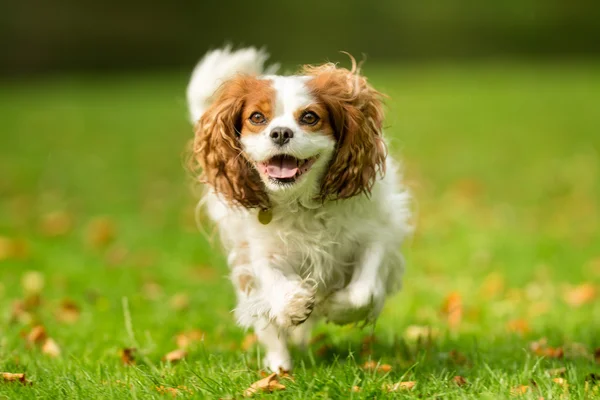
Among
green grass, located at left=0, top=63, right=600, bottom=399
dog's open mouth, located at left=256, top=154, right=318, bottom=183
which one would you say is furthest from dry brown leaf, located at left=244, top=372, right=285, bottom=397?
dog's open mouth, located at left=256, top=154, right=318, bottom=183

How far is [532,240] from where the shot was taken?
6.88 m

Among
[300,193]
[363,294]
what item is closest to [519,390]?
[363,294]

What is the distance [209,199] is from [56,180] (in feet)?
20.0

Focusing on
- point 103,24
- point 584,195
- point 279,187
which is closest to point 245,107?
point 279,187

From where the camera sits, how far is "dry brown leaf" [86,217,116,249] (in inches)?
279

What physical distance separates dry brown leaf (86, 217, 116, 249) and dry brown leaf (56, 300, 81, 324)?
79.6 inches

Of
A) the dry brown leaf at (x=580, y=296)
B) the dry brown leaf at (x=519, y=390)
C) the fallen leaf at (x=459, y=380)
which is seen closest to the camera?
the dry brown leaf at (x=519, y=390)

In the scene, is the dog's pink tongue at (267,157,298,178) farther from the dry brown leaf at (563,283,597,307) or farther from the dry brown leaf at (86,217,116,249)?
the dry brown leaf at (86,217,116,249)

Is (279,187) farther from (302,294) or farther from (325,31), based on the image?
(325,31)

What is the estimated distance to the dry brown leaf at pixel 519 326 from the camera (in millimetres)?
4379

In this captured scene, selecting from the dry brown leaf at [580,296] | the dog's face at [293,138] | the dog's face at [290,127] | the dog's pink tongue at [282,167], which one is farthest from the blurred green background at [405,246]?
the dog's pink tongue at [282,167]

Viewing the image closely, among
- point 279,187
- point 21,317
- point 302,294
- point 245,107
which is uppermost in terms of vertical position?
point 245,107

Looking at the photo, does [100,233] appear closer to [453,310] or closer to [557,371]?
[453,310]

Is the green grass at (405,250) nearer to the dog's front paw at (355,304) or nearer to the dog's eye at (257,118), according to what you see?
the dog's front paw at (355,304)
